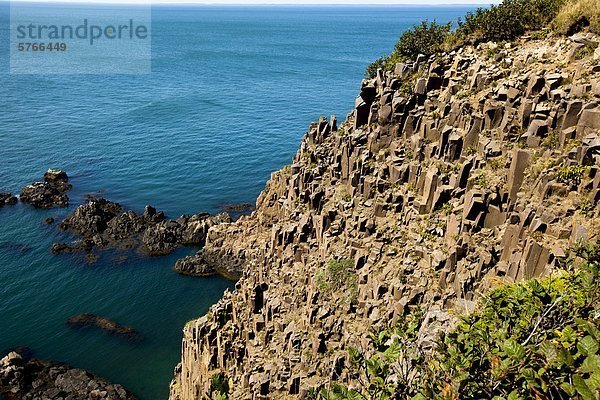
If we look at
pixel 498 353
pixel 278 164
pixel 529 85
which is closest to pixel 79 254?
pixel 278 164

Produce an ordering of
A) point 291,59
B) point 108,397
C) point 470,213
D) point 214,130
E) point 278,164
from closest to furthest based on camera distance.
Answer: point 470,213
point 108,397
point 278,164
point 214,130
point 291,59

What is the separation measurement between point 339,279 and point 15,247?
5689 centimetres

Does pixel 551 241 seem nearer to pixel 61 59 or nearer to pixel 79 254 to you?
pixel 79 254

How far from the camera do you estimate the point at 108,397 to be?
43469mm

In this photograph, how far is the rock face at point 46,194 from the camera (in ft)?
253

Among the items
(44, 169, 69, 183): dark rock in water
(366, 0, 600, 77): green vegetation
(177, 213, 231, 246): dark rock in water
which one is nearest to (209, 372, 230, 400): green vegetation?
(366, 0, 600, 77): green vegetation

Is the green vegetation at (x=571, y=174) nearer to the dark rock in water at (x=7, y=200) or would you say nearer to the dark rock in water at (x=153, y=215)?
the dark rock in water at (x=153, y=215)

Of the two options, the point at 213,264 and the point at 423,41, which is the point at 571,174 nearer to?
the point at 423,41

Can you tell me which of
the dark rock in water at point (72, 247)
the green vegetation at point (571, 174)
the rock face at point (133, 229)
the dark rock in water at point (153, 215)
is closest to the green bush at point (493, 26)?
the green vegetation at point (571, 174)

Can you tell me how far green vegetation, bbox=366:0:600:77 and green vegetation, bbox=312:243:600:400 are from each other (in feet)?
66.5

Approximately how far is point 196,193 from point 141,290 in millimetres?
26306

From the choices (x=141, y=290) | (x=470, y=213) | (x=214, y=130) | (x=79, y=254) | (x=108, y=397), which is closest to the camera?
(x=470, y=213)

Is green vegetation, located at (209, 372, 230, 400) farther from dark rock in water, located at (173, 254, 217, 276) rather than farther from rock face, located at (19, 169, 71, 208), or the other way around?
rock face, located at (19, 169, 71, 208)

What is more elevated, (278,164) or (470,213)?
(470,213)
